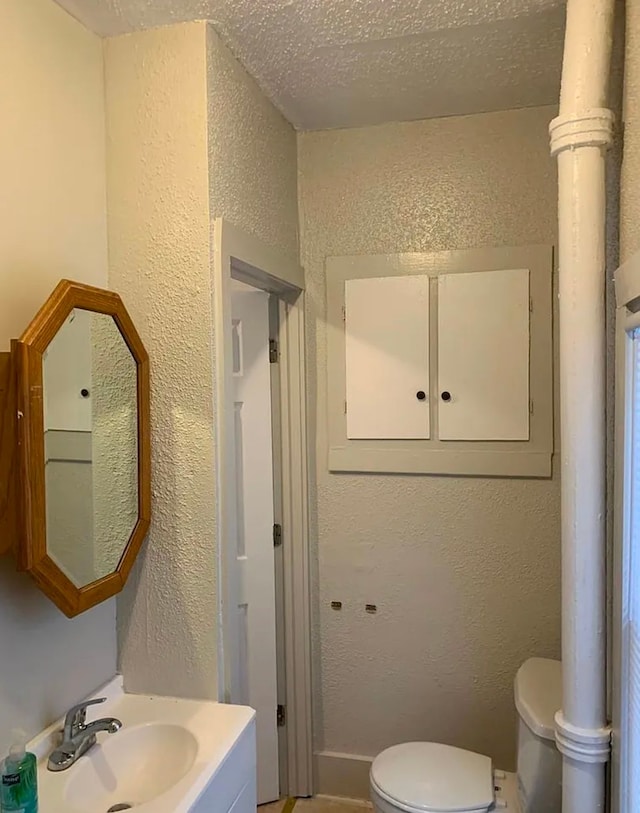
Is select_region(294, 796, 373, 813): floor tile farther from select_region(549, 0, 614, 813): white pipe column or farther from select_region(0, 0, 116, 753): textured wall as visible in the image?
select_region(549, 0, 614, 813): white pipe column

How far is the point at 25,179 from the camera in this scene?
1470 mm

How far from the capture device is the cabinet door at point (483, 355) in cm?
221

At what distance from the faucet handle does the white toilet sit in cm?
87

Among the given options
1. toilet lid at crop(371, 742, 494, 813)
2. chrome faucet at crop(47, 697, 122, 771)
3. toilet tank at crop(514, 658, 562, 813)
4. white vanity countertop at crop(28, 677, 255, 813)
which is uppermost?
chrome faucet at crop(47, 697, 122, 771)

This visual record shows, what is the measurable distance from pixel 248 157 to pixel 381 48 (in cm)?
47

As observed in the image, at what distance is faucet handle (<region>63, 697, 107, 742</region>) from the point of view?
58.4 inches

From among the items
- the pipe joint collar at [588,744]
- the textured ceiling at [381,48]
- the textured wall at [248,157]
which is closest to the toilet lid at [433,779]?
the pipe joint collar at [588,744]

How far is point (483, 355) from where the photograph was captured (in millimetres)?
2236

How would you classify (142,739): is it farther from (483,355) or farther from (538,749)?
(483,355)

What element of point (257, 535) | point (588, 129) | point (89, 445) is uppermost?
point (588, 129)

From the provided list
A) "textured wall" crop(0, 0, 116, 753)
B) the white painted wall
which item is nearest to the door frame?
the white painted wall

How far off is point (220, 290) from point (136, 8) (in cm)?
69

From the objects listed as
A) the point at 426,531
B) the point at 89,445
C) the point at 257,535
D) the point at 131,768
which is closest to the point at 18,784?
the point at 131,768

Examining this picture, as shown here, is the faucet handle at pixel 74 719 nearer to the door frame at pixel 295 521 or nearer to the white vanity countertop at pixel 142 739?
the white vanity countertop at pixel 142 739
